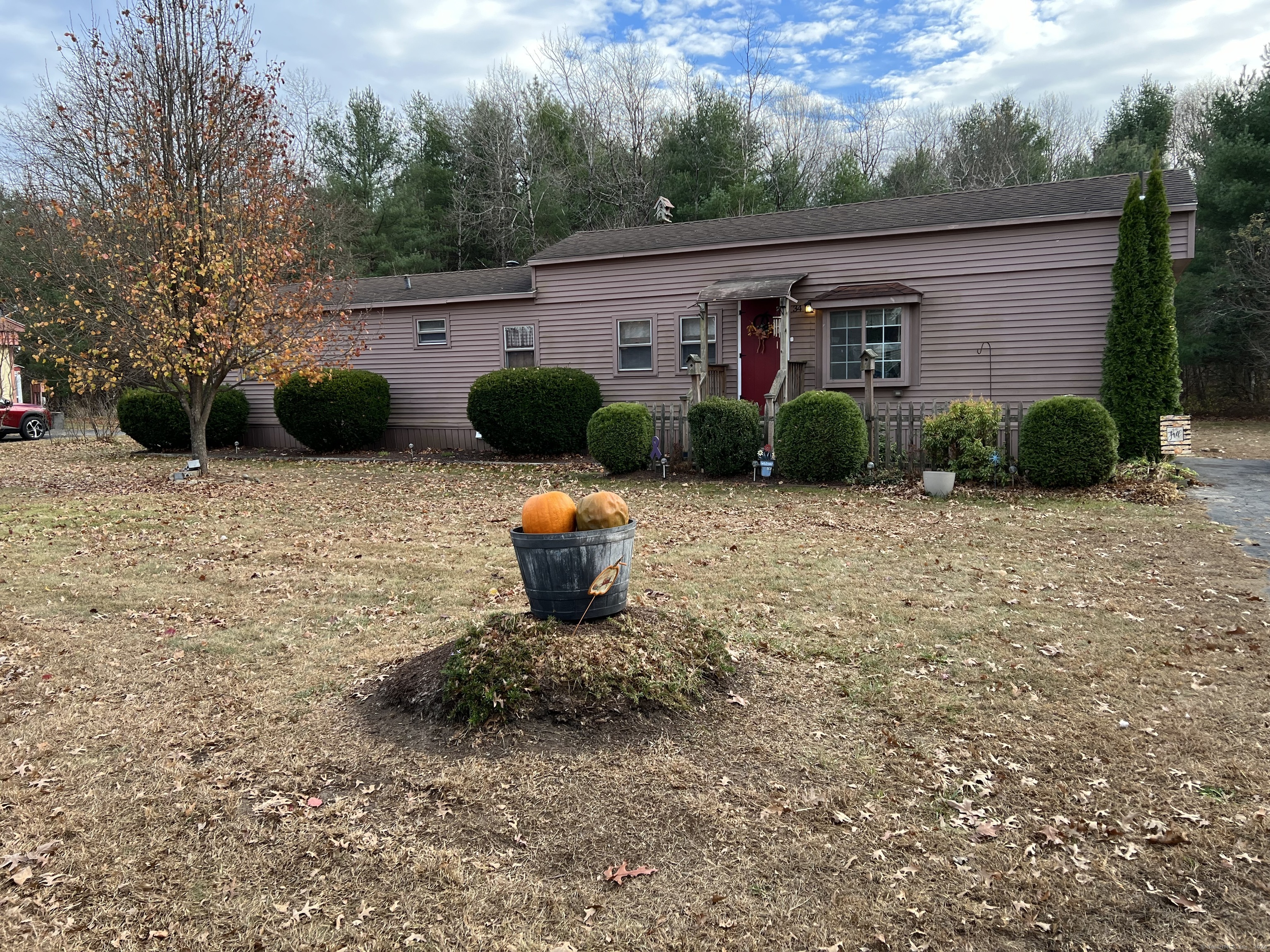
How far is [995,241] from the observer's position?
13.8 meters

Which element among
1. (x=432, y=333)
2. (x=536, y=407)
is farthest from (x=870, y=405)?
(x=432, y=333)

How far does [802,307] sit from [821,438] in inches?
174

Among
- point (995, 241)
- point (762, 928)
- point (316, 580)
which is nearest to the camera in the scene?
point (762, 928)

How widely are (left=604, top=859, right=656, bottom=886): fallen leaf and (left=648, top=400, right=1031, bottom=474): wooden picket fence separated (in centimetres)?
1010

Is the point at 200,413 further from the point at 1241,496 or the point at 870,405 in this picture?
the point at 1241,496

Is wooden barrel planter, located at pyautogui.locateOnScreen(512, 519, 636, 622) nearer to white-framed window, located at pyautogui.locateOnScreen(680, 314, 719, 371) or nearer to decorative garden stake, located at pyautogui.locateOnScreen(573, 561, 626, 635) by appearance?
decorative garden stake, located at pyautogui.locateOnScreen(573, 561, 626, 635)

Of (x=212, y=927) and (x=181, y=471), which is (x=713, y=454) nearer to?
(x=181, y=471)

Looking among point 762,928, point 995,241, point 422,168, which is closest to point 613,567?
point 762,928

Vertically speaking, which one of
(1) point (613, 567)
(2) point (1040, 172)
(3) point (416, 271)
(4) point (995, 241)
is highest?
(2) point (1040, 172)

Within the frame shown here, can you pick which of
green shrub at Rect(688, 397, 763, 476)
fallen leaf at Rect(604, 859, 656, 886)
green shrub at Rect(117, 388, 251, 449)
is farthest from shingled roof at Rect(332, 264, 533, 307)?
fallen leaf at Rect(604, 859, 656, 886)

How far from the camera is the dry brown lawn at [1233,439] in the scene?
16094 millimetres

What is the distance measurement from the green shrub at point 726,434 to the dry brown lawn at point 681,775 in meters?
5.98

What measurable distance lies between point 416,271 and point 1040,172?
26.0 metres

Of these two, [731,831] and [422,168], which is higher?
[422,168]
